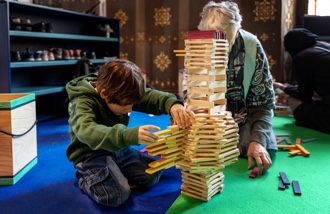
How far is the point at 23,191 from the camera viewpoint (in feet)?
5.02

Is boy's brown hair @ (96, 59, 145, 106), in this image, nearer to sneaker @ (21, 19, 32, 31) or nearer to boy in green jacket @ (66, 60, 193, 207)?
boy in green jacket @ (66, 60, 193, 207)

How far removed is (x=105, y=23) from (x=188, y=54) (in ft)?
9.64

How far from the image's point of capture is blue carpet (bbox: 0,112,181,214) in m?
1.36

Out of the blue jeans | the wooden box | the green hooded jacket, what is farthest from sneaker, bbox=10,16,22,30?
the blue jeans

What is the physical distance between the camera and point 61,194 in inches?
59.1

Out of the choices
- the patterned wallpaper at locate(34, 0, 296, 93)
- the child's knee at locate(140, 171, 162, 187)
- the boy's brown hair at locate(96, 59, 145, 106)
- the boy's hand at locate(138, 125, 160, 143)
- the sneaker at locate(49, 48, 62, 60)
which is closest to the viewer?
the boy's hand at locate(138, 125, 160, 143)

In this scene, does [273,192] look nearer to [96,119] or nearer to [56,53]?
[96,119]

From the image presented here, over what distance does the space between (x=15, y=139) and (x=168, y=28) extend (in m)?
2.87

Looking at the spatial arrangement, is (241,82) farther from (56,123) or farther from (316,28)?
(316,28)

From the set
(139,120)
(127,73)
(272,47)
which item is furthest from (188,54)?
(272,47)

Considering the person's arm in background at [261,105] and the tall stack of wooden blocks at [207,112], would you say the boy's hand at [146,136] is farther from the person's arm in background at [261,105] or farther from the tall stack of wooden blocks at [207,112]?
the person's arm in background at [261,105]

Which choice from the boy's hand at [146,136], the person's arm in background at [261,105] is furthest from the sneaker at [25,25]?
the boy's hand at [146,136]

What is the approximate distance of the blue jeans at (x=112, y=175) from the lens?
4.56ft

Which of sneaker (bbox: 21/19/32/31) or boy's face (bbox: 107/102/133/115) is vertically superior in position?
sneaker (bbox: 21/19/32/31)
